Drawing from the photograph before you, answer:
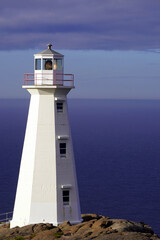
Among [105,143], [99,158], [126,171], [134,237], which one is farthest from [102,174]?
[134,237]

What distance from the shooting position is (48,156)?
106 ft

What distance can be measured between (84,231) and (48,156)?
15.6 feet

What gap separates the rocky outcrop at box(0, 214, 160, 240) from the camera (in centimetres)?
2808

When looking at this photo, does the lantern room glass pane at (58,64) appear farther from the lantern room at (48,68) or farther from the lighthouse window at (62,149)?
the lighthouse window at (62,149)

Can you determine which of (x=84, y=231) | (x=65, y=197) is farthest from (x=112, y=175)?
(x=84, y=231)

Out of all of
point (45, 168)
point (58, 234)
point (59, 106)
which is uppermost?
point (59, 106)

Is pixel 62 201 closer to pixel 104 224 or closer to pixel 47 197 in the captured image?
pixel 47 197

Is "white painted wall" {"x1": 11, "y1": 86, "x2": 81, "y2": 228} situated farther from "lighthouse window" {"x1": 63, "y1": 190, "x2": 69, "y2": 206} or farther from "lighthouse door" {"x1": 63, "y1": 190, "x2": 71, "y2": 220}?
"lighthouse window" {"x1": 63, "y1": 190, "x2": 69, "y2": 206}

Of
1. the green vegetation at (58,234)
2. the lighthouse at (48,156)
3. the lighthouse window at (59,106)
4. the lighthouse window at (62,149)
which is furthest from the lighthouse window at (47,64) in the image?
the green vegetation at (58,234)

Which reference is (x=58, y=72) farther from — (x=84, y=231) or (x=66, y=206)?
(x=84, y=231)

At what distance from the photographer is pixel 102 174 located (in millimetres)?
91312

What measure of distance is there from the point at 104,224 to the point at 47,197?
3.56 metres

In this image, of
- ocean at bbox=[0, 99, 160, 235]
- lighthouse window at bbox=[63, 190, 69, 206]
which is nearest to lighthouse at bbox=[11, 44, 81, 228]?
lighthouse window at bbox=[63, 190, 69, 206]

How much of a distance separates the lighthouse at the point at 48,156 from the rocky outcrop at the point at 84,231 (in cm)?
92
